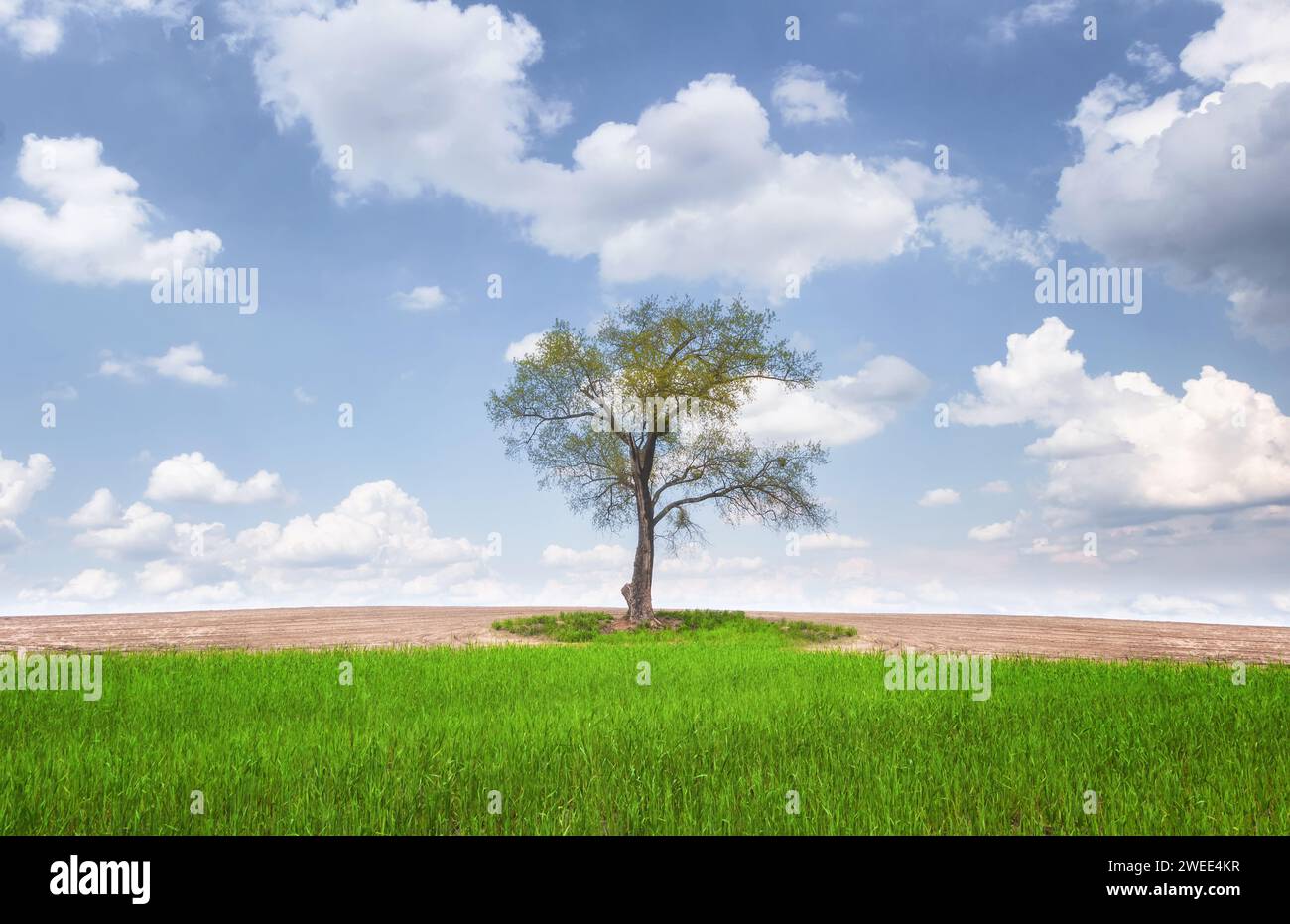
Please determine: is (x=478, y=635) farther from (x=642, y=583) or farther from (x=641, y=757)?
(x=641, y=757)

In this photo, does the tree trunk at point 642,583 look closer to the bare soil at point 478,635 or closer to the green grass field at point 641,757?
the bare soil at point 478,635

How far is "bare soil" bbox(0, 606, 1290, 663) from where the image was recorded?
2134 centimetres

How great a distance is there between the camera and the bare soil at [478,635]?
21344 mm

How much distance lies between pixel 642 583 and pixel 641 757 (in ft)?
80.2

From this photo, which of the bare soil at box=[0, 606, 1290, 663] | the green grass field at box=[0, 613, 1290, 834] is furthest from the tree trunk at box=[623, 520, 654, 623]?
the green grass field at box=[0, 613, 1290, 834]

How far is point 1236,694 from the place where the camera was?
12.4 meters

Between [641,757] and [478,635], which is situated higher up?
[641,757]

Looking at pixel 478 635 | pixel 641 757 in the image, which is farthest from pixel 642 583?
pixel 641 757

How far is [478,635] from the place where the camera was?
2784 cm

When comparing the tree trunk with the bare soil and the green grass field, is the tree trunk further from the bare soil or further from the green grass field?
the green grass field

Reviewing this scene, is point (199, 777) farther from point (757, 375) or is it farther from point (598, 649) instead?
point (757, 375)

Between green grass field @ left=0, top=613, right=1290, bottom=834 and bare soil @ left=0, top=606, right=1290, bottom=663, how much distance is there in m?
8.64
